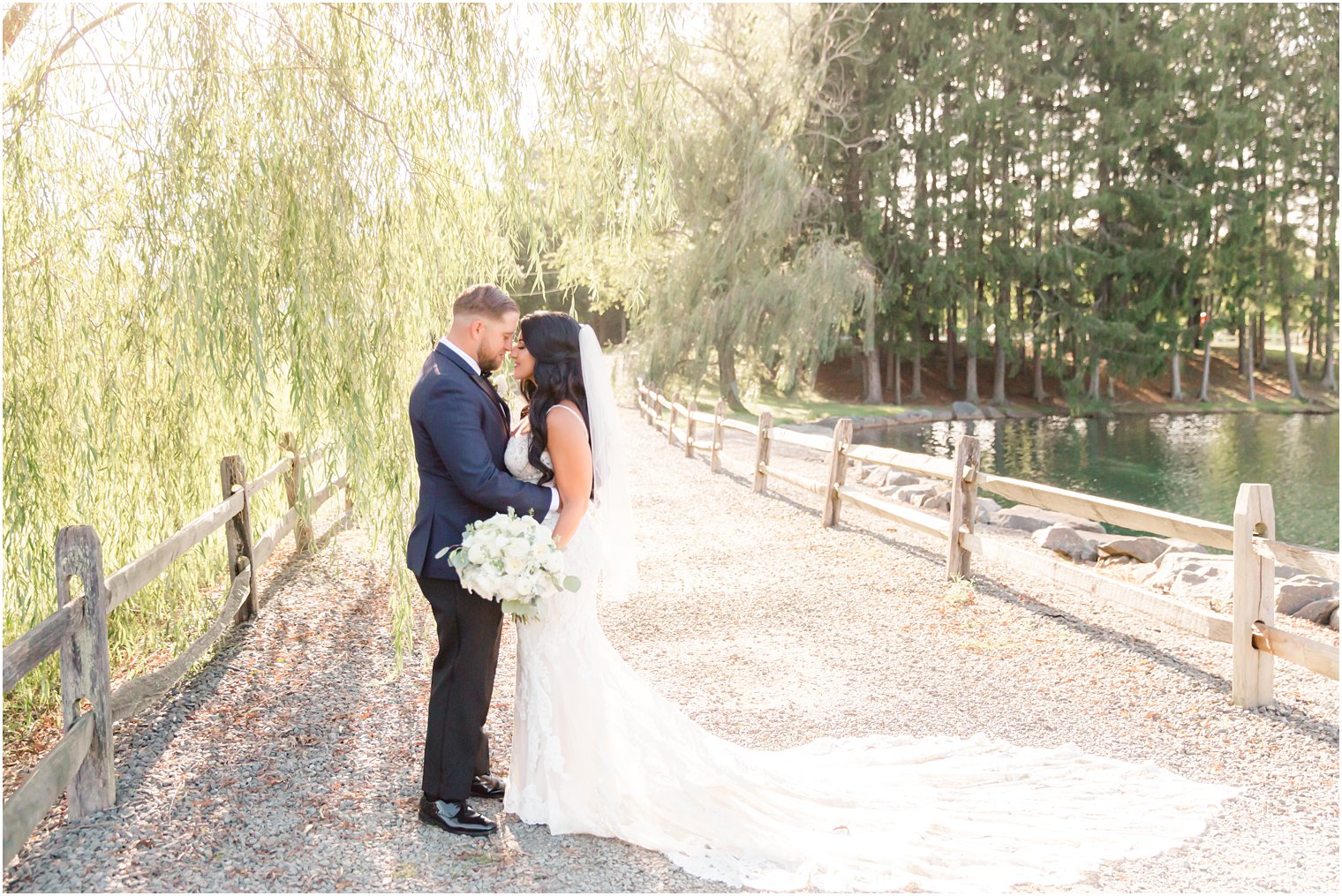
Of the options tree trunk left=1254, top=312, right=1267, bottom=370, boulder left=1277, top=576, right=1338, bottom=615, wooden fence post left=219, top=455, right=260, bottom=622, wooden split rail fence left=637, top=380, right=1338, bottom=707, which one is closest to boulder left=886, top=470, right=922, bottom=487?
wooden split rail fence left=637, top=380, right=1338, bottom=707

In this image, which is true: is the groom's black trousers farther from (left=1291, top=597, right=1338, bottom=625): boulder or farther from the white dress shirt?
(left=1291, top=597, right=1338, bottom=625): boulder

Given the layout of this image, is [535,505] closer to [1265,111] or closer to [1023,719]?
[1023,719]

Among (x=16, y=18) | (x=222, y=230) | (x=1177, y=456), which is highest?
(x=16, y=18)

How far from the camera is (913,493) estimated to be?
13.6 meters

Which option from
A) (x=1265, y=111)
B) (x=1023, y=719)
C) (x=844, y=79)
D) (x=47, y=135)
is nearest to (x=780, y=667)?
(x=1023, y=719)

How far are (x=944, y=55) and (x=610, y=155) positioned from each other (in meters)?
26.0

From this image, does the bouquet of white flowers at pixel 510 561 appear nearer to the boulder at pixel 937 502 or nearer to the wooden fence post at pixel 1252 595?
the wooden fence post at pixel 1252 595

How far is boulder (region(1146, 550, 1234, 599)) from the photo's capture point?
7094mm

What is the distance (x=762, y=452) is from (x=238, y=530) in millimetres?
7143

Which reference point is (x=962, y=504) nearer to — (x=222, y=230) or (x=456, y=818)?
(x=456, y=818)

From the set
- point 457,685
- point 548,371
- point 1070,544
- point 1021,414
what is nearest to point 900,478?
point 1070,544

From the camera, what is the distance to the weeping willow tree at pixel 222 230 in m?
4.14

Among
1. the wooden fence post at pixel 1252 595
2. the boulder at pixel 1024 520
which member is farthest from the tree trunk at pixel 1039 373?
the wooden fence post at pixel 1252 595

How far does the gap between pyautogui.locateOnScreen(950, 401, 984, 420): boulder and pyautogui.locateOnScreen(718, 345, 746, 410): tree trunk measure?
8171mm
